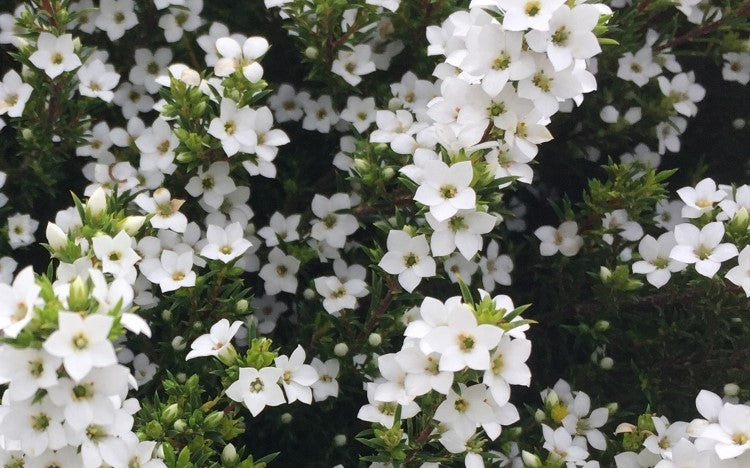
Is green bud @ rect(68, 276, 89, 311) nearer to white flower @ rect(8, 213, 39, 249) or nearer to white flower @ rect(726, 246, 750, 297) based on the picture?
white flower @ rect(8, 213, 39, 249)

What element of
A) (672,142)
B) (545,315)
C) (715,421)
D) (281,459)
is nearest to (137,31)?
(281,459)

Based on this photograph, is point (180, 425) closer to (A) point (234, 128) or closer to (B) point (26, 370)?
(B) point (26, 370)

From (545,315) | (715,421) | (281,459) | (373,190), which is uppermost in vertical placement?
(373,190)

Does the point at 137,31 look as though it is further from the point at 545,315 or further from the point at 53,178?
the point at 545,315

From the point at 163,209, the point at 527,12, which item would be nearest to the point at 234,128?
the point at 163,209

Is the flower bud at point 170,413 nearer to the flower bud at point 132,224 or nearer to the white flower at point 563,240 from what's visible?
the flower bud at point 132,224

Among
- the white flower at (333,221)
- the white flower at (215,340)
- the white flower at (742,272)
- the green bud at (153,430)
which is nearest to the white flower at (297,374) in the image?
the white flower at (215,340)
